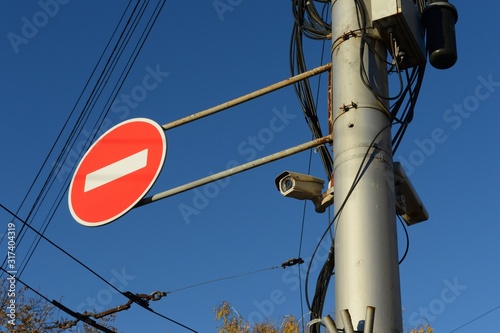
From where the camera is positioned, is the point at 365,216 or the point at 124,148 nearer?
the point at 365,216

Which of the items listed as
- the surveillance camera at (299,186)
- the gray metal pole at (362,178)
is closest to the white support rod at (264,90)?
the gray metal pole at (362,178)

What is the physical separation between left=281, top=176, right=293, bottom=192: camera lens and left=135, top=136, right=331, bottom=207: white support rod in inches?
5.4

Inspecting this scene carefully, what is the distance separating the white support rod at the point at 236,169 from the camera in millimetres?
4176

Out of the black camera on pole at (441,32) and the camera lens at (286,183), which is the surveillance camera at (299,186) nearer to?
the camera lens at (286,183)

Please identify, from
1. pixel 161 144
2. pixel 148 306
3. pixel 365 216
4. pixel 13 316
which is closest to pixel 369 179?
pixel 365 216

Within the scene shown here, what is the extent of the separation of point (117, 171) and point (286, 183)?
3.41 feet

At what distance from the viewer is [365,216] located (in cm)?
374

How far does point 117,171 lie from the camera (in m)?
4.68

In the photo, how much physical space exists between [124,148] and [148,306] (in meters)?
3.46

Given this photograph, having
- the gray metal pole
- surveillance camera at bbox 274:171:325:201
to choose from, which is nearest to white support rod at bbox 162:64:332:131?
the gray metal pole

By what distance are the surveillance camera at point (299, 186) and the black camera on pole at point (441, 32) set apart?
91 centimetres

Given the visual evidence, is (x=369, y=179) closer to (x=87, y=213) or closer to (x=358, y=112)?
(x=358, y=112)

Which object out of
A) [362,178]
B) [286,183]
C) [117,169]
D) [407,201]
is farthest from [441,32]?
[117,169]

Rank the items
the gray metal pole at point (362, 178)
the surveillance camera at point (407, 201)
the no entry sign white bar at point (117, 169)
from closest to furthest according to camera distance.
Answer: the gray metal pole at point (362, 178) → the surveillance camera at point (407, 201) → the no entry sign white bar at point (117, 169)
